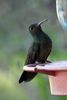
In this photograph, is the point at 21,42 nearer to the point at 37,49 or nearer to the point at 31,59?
the point at 37,49

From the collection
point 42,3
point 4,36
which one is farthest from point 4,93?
point 42,3

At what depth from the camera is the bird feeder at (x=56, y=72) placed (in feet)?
14.6

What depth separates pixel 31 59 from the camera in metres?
4.98

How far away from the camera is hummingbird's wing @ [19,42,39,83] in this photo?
4.95 metres

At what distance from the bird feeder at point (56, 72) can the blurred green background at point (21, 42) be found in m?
1.97

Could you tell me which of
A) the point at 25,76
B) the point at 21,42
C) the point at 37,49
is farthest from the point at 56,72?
the point at 21,42

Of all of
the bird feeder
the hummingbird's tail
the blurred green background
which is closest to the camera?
the bird feeder

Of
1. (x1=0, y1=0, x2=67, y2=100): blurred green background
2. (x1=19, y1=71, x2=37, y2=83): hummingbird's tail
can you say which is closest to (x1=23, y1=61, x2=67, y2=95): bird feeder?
(x1=19, y1=71, x2=37, y2=83): hummingbird's tail

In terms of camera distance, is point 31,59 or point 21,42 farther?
point 21,42

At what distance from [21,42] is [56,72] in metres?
4.21

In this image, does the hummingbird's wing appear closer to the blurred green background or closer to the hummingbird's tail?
the hummingbird's tail

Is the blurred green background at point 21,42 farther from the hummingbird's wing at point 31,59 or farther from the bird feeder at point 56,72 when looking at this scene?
the bird feeder at point 56,72

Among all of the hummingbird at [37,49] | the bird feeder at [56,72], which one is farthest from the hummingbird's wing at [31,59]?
the bird feeder at [56,72]

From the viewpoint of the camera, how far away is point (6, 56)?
8.71m
